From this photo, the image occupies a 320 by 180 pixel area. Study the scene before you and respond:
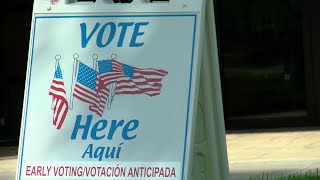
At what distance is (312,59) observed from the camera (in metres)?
11.8

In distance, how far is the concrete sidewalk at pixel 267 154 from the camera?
7.87m

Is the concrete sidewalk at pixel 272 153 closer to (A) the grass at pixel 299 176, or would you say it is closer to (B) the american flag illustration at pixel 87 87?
(A) the grass at pixel 299 176

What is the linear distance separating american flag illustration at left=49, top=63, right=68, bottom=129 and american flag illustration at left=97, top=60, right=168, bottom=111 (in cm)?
22

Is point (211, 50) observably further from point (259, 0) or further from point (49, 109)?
point (259, 0)

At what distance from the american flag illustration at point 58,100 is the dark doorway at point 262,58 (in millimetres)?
7729

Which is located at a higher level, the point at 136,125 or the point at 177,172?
the point at 136,125

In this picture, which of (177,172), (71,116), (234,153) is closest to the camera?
(177,172)

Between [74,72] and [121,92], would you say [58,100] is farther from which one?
[121,92]

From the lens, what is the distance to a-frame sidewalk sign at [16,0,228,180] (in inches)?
164

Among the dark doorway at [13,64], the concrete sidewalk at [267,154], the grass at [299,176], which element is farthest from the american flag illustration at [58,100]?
the dark doorway at [13,64]

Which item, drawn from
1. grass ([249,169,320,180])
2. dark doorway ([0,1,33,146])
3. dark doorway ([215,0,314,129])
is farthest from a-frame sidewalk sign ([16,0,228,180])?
dark doorway ([0,1,33,146])

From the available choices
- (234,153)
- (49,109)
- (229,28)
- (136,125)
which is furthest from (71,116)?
(229,28)

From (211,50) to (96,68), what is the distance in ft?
2.40

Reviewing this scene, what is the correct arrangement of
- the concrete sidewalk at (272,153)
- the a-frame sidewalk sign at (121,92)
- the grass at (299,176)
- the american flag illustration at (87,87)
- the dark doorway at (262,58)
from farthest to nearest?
the dark doorway at (262,58)
the concrete sidewalk at (272,153)
the grass at (299,176)
the american flag illustration at (87,87)
the a-frame sidewalk sign at (121,92)
